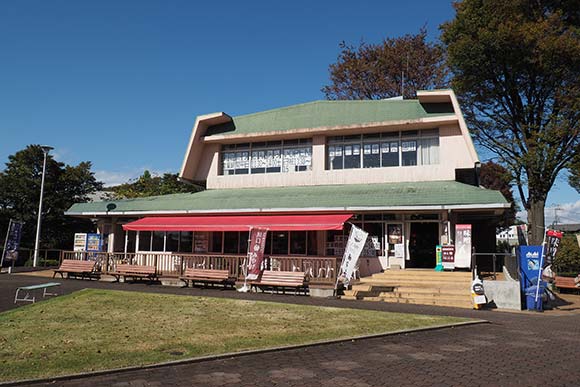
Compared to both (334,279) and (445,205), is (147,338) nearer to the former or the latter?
(334,279)

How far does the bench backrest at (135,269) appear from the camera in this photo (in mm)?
17484

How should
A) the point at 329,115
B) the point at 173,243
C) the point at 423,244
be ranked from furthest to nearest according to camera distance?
the point at 173,243, the point at 329,115, the point at 423,244

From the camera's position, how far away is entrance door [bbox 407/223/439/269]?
17344mm

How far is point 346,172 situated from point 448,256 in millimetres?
5876

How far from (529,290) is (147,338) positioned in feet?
35.8

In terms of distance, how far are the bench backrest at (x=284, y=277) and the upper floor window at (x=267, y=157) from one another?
6.43 meters

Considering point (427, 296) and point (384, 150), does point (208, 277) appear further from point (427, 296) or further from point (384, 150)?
point (384, 150)

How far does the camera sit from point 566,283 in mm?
18578

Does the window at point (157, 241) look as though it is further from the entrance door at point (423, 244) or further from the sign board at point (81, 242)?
the entrance door at point (423, 244)

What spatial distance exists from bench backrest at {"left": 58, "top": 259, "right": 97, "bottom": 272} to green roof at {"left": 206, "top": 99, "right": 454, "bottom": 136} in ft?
26.8

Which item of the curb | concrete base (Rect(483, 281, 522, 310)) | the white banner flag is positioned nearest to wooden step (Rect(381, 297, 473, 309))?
concrete base (Rect(483, 281, 522, 310))

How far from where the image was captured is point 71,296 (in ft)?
43.0

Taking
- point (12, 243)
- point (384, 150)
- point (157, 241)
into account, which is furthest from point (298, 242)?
point (12, 243)

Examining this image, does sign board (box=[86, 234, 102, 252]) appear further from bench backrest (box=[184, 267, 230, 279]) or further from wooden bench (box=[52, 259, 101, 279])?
bench backrest (box=[184, 267, 230, 279])
